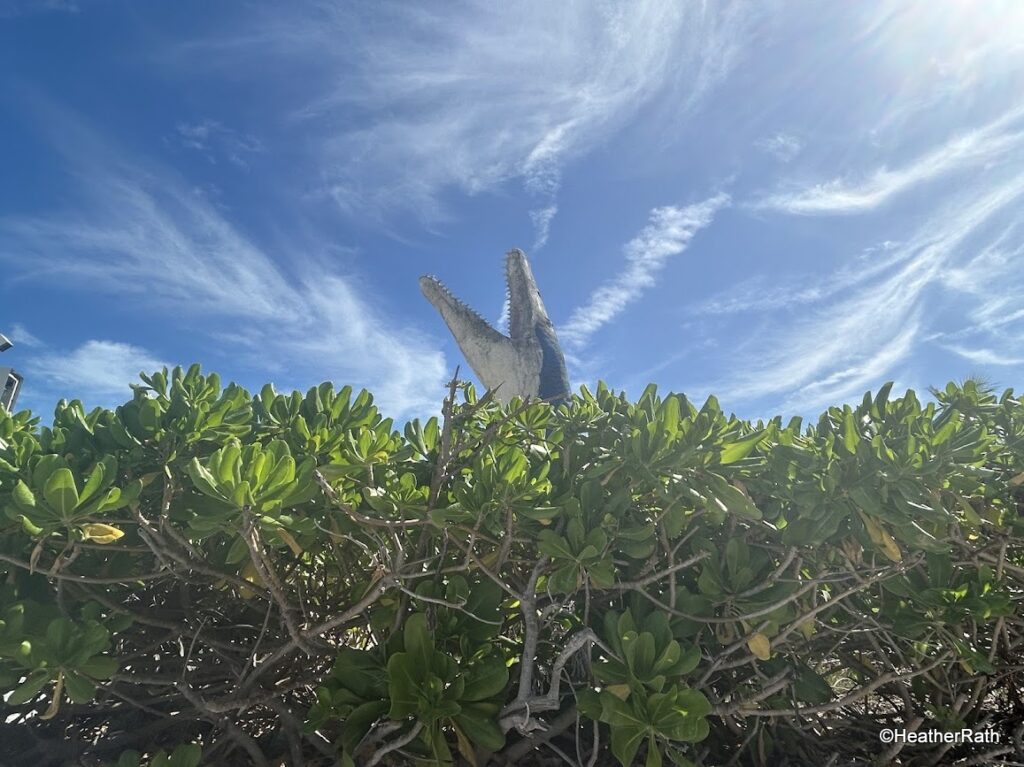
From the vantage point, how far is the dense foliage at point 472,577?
56.4 inches

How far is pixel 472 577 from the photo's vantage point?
1.78 meters

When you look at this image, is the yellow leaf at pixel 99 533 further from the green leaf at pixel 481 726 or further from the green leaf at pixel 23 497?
the green leaf at pixel 481 726

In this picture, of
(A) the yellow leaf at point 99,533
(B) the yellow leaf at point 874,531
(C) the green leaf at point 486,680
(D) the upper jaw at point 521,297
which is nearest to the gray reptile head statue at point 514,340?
(D) the upper jaw at point 521,297

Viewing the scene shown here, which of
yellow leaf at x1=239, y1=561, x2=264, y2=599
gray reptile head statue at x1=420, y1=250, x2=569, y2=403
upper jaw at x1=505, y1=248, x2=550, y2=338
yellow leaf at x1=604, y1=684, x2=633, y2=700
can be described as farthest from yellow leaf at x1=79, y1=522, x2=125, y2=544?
upper jaw at x1=505, y1=248, x2=550, y2=338

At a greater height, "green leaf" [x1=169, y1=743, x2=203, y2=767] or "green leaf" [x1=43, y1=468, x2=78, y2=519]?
"green leaf" [x1=43, y1=468, x2=78, y2=519]

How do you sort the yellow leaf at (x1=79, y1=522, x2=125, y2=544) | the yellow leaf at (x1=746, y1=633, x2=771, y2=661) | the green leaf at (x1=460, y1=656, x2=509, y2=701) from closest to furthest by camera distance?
the yellow leaf at (x1=79, y1=522, x2=125, y2=544)
the green leaf at (x1=460, y1=656, x2=509, y2=701)
the yellow leaf at (x1=746, y1=633, x2=771, y2=661)

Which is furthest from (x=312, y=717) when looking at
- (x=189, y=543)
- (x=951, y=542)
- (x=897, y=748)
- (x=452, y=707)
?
(x=951, y=542)

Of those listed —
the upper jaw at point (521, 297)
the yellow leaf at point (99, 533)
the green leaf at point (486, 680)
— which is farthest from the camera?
the upper jaw at point (521, 297)

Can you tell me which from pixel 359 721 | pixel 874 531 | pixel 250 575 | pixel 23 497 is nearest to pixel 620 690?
pixel 359 721

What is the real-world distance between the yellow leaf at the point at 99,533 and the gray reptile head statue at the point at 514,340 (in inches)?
217

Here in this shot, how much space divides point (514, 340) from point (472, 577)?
580cm

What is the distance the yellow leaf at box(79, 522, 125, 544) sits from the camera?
4.48 ft

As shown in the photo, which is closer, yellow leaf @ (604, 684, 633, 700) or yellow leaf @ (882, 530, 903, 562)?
yellow leaf @ (604, 684, 633, 700)

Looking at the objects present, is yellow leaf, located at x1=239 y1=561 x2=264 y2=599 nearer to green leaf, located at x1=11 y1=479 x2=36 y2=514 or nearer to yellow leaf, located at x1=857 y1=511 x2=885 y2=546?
green leaf, located at x1=11 y1=479 x2=36 y2=514
